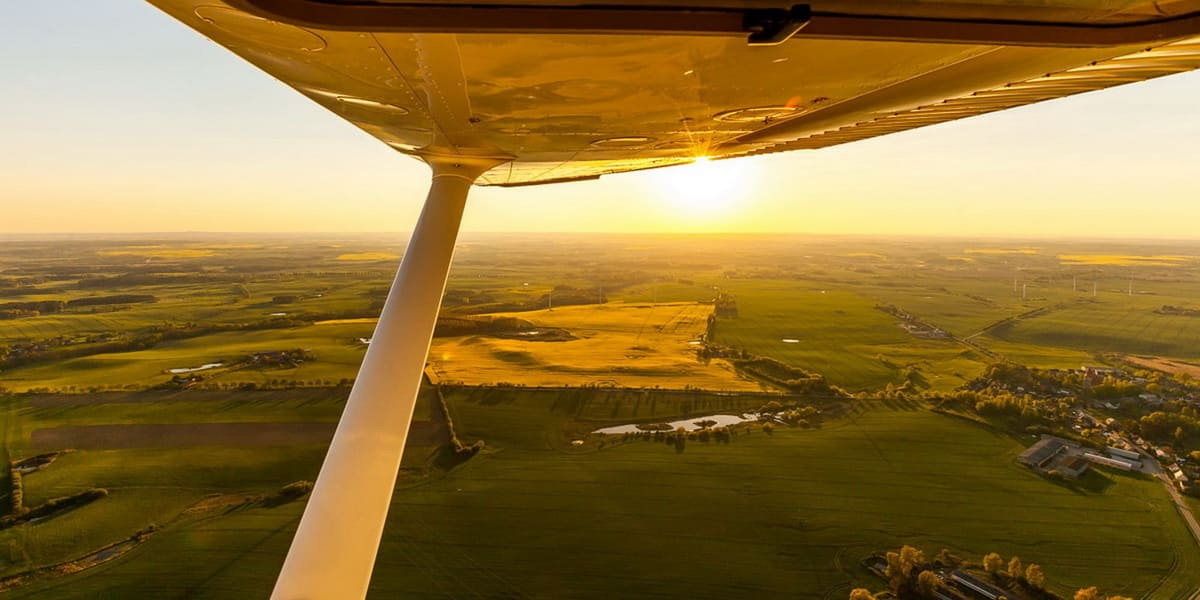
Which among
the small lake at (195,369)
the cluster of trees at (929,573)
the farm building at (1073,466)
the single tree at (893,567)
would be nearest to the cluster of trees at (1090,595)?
the cluster of trees at (929,573)

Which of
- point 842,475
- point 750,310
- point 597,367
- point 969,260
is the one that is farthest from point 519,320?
point 969,260

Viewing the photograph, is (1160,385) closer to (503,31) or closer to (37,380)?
(503,31)

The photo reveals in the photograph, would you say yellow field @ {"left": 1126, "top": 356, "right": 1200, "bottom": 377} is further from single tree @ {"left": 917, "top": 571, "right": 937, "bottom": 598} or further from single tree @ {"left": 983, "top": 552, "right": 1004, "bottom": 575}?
single tree @ {"left": 917, "top": 571, "right": 937, "bottom": 598}

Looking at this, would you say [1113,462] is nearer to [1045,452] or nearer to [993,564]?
[1045,452]

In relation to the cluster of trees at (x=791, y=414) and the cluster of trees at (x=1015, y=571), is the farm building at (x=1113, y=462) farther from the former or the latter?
the cluster of trees at (x=791, y=414)

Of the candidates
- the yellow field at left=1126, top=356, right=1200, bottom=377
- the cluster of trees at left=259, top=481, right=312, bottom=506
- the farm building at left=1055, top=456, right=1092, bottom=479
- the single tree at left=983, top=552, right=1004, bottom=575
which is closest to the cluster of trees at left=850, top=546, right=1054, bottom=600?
the single tree at left=983, top=552, right=1004, bottom=575

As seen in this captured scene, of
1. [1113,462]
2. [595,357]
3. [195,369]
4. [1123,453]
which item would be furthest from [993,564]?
[195,369]
